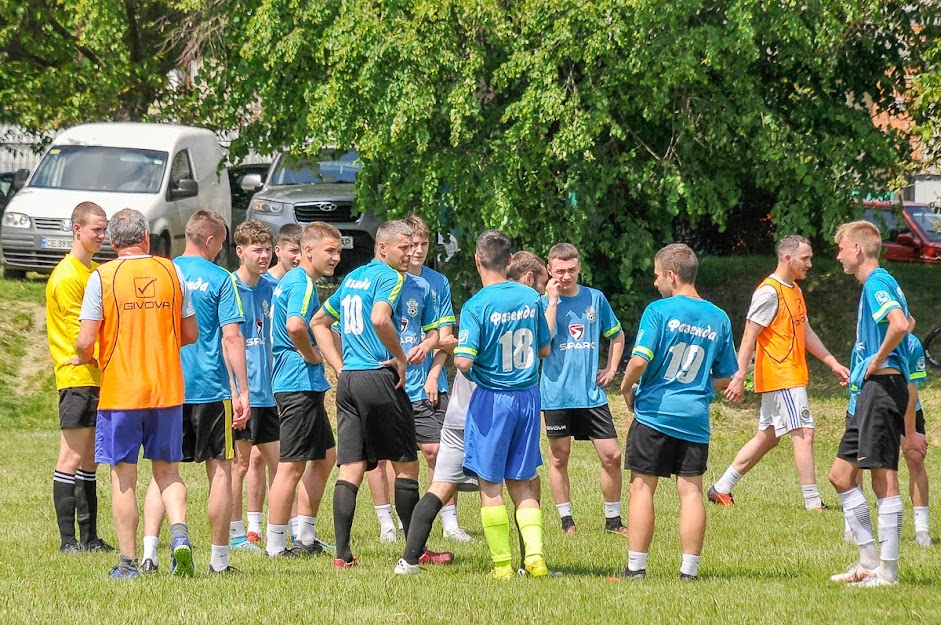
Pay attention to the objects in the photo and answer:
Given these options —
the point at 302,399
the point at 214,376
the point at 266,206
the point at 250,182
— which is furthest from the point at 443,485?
the point at 250,182

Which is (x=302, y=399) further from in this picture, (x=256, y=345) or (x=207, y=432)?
(x=207, y=432)

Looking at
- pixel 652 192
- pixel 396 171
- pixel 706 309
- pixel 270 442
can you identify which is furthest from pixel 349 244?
pixel 706 309

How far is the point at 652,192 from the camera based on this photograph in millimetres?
16781

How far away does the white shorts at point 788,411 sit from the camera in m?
10.5

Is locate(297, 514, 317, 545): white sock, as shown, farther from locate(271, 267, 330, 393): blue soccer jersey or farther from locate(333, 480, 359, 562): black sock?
locate(271, 267, 330, 393): blue soccer jersey

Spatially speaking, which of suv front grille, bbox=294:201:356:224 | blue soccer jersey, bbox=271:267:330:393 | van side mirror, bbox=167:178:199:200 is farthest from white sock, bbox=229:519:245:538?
suv front grille, bbox=294:201:356:224

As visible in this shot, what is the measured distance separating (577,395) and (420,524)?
2.56m

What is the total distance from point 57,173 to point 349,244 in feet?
14.9

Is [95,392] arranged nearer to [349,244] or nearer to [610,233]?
[610,233]

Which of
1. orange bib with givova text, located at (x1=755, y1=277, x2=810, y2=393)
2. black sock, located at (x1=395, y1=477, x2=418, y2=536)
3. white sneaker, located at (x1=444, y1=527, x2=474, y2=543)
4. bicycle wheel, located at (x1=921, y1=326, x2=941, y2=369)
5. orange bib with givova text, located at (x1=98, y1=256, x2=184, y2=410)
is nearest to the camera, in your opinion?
orange bib with givova text, located at (x1=98, y1=256, x2=184, y2=410)

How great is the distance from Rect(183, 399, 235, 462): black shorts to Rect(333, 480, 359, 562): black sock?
26.5 inches

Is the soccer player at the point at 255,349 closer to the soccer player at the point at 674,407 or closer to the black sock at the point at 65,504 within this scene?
the black sock at the point at 65,504

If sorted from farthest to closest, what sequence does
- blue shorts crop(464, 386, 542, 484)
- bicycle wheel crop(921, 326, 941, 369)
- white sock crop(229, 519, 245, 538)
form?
bicycle wheel crop(921, 326, 941, 369)
white sock crop(229, 519, 245, 538)
blue shorts crop(464, 386, 542, 484)

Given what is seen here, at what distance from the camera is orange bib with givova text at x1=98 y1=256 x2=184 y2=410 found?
279 inches
